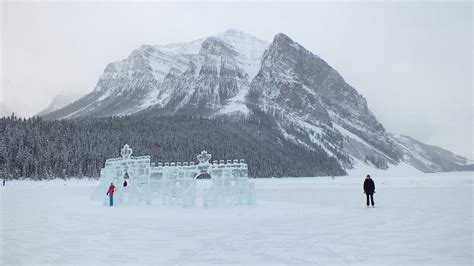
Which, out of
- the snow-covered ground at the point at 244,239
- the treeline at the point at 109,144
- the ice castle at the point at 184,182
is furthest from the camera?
the treeline at the point at 109,144

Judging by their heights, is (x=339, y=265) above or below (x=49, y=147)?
below

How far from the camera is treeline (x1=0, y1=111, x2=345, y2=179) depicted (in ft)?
353

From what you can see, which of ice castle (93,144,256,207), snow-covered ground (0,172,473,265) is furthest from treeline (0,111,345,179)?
snow-covered ground (0,172,473,265)

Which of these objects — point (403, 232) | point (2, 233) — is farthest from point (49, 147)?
point (403, 232)

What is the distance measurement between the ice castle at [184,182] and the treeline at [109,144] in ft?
242

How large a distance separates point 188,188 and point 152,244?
1842 cm

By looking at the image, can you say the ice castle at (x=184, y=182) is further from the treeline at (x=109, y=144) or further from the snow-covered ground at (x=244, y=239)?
the treeline at (x=109, y=144)

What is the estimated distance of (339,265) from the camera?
41.9 ft

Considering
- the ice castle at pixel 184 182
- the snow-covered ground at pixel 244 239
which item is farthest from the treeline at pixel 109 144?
the snow-covered ground at pixel 244 239

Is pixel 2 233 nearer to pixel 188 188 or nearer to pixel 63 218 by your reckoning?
pixel 63 218

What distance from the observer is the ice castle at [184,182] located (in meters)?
35.8

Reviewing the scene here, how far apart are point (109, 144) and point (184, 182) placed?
100063 mm

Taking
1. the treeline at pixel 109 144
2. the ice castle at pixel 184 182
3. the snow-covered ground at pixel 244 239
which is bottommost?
the snow-covered ground at pixel 244 239

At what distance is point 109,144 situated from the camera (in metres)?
130
